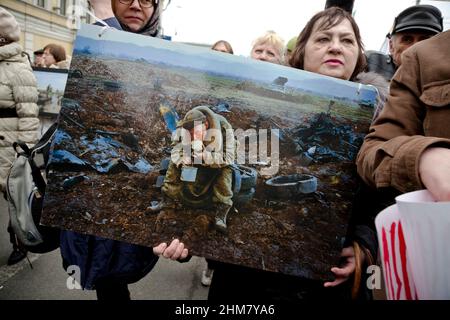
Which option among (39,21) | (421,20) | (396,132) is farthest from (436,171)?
(39,21)

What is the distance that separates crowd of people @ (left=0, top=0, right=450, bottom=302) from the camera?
31.7 inches

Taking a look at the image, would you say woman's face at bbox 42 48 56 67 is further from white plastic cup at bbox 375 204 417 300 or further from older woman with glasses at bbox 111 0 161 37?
white plastic cup at bbox 375 204 417 300

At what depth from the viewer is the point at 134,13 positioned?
1.61 m

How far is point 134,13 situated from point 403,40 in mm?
1885

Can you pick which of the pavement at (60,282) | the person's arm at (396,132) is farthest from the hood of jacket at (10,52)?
the person's arm at (396,132)

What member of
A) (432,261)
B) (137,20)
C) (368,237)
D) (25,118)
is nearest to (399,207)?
(432,261)

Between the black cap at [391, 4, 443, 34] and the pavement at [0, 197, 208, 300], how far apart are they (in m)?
2.69

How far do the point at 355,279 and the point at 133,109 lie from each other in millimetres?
1031

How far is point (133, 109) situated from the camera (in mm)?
1228

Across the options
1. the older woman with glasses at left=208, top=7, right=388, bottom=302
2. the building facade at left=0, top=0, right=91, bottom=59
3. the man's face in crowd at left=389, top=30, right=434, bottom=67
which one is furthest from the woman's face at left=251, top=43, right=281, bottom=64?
the building facade at left=0, top=0, right=91, bottom=59

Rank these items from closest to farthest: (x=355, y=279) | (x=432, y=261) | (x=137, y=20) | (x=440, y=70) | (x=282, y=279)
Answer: (x=432, y=261)
(x=440, y=70)
(x=355, y=279)
(x=282, y=279)
(x=137, y=20)

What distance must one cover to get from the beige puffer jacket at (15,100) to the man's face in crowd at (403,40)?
3.34 metres

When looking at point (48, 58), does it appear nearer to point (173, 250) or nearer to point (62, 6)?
point (173, 250)
